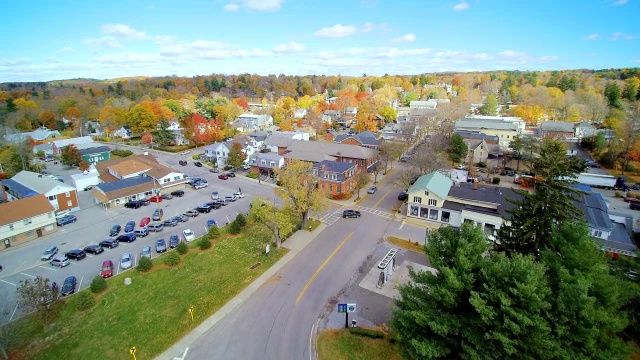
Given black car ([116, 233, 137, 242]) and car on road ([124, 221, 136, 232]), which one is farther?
car on road ([124, 221, 136, 232])

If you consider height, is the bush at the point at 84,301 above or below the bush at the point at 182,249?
below

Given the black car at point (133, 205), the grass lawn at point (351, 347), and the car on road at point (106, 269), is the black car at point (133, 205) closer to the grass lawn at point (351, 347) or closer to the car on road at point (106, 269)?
the car on road at point (106, 269)

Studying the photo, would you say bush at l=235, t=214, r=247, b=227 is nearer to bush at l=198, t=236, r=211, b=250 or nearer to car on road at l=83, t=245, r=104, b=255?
bush at l=198, t=236, r=211, b=250

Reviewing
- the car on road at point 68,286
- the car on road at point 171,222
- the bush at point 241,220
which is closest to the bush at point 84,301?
the car on road at point 68,286

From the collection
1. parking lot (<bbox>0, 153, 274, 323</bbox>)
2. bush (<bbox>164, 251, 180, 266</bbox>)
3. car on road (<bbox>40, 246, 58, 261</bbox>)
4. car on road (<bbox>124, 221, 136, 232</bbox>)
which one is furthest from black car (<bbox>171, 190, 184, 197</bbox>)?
bush (<bbox>164, 251, 180, 266</bbox>)

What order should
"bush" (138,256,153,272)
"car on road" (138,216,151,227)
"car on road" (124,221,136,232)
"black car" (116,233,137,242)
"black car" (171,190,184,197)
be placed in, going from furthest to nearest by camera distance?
"black car" (171,190,184,197)
"car on road" (138,216,151,227)
"car on road" (124,221,136,232)
"black car" (116,233,137,242)
"bush" (138,256,153,272)

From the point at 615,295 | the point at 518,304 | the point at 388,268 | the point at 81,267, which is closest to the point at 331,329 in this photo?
the point at 388,268
